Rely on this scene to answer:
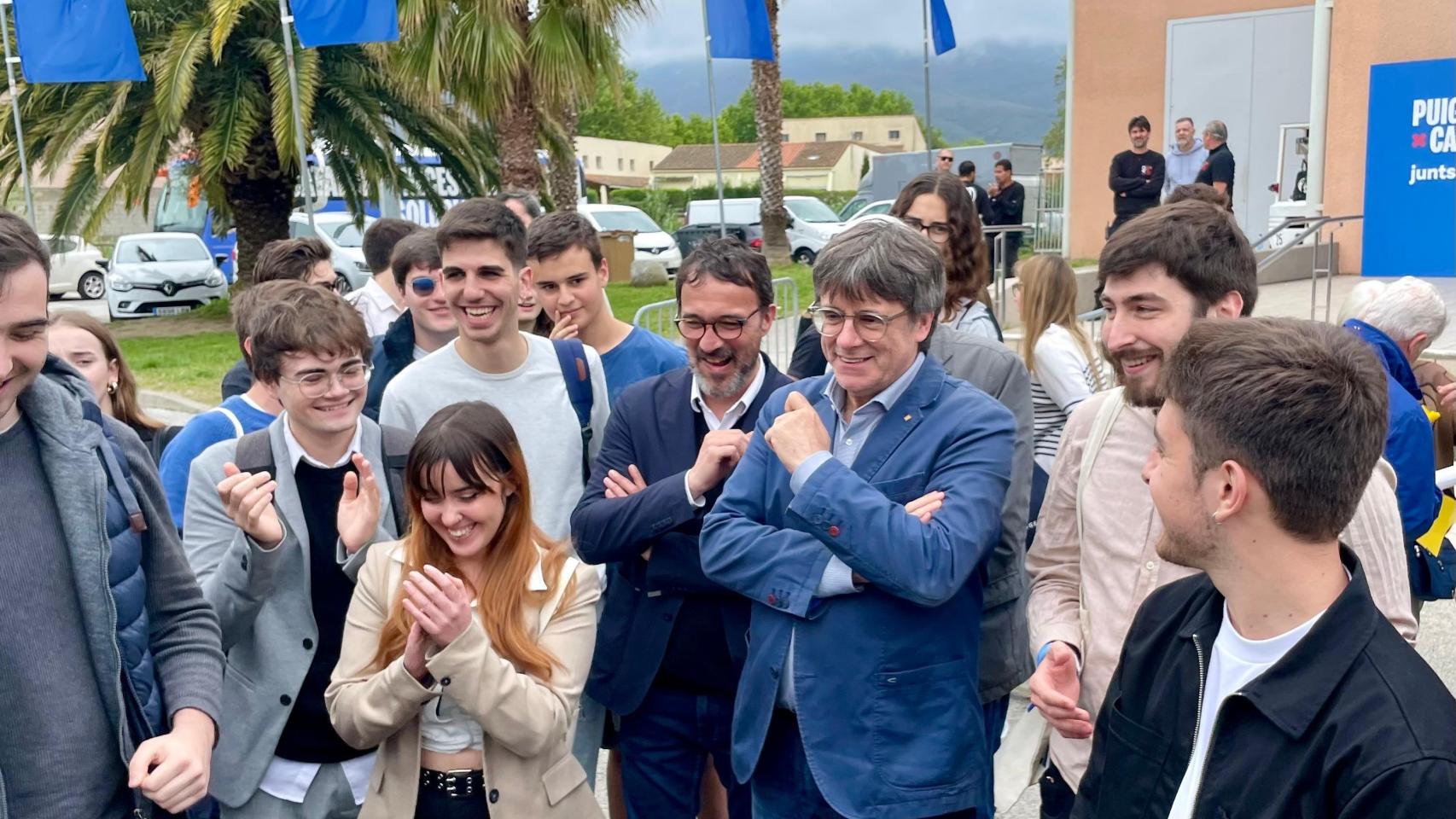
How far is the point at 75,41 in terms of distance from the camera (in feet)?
37.7

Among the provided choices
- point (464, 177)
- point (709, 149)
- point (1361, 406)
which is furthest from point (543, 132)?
point (709, 149)

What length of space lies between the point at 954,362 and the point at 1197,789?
5.71 feet

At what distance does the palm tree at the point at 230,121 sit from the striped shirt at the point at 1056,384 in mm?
11971

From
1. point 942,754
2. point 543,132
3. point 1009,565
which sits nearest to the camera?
point 942,754

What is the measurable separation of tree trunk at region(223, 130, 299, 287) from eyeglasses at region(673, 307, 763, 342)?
53.8ft

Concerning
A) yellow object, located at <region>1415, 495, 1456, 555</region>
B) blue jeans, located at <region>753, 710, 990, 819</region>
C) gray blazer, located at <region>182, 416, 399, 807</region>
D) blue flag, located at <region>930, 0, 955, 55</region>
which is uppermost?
blue flag, located at <region>930, 0, 955, 55</region>

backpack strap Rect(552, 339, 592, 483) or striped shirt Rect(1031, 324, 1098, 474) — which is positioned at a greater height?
backpack strap Rect(552, 339, 592, 483)

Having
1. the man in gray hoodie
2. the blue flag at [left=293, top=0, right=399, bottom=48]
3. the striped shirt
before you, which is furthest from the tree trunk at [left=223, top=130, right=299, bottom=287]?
the striped shirt

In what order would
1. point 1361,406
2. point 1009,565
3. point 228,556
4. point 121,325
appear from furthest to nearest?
point 121,325 < point 1009,565 < point 228,556 < point 1361,406

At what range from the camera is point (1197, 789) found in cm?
190

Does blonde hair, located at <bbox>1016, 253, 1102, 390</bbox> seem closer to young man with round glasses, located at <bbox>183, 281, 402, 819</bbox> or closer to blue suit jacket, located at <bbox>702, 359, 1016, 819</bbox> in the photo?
blue suit jacket, located at <bbox>702, 359, 1016, 819</bbox>

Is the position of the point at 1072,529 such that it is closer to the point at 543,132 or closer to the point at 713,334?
the point at 713,334

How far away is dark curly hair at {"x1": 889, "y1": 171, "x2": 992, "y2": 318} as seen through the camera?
420cm

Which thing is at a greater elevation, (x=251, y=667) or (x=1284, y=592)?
(x=1284, y=592)
